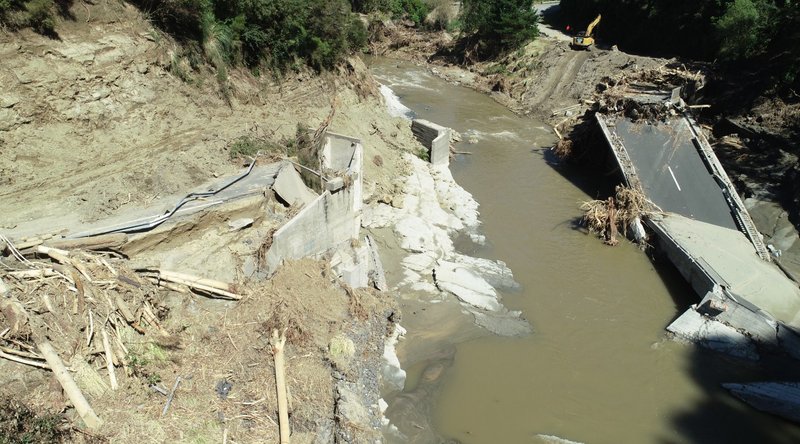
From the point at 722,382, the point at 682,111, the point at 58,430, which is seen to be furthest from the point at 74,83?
the point at 682,111

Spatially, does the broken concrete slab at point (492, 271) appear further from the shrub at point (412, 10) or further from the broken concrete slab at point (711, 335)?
the shrub at point (412, 10)

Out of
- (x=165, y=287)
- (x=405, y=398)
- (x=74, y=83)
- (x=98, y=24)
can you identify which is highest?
(x=98, y=24)

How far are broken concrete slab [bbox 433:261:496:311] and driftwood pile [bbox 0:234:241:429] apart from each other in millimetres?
7293

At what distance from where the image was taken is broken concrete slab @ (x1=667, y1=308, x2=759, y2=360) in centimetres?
1193

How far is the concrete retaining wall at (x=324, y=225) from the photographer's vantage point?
35.3ft

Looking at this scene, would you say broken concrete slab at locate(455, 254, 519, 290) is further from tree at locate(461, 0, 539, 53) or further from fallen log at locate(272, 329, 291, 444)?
tree at locate(461, 0, 539, 53)

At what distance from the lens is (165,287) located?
9.02 m

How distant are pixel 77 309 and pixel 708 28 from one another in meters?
34.1

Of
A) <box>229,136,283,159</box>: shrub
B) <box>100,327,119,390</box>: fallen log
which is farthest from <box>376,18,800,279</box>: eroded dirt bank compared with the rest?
<box>100,327,119,390</box>: fallen log

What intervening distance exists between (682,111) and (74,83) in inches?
860

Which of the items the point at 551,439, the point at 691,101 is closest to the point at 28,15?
the point at 551,439

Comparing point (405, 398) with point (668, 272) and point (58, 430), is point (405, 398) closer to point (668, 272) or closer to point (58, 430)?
point (58, 430)

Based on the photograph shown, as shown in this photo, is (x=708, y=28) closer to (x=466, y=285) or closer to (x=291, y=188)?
(x=466, y=285)

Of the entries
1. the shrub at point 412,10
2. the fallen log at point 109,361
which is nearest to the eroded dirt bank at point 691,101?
the shrub at point 412,10
